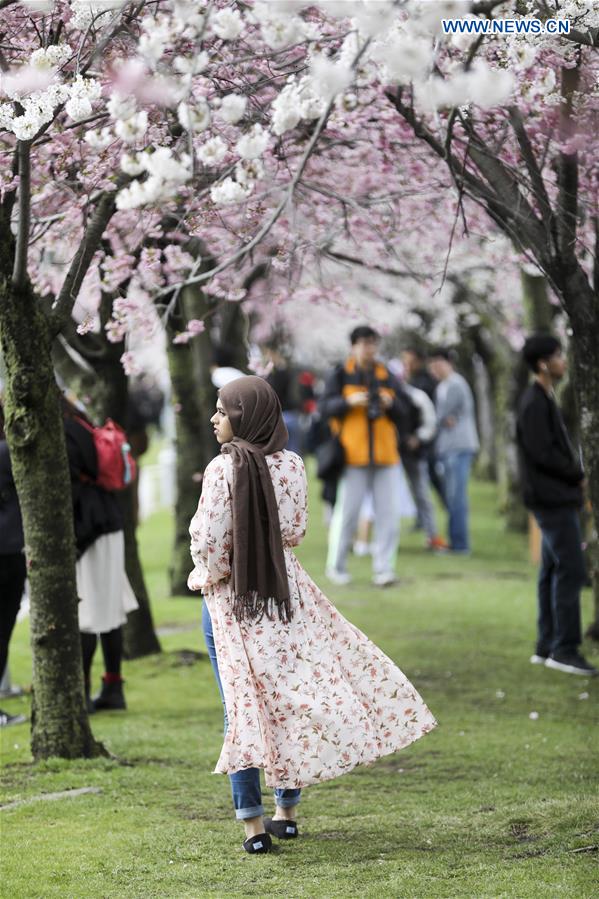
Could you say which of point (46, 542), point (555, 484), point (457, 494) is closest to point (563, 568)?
point (555, 484)

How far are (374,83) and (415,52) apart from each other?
257cm

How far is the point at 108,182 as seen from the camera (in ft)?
21.7

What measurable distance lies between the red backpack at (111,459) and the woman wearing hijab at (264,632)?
8.34 feet

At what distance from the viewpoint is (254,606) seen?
5.42m

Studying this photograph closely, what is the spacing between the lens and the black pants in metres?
8.27

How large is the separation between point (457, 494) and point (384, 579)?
279 cm

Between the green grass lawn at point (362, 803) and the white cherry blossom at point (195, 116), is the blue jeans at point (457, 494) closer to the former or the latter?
the green grass lawn at point (362, 803)

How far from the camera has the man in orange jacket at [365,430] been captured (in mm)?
12711

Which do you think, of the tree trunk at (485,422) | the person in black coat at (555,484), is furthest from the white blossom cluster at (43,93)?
the tree trunk at (485,422)

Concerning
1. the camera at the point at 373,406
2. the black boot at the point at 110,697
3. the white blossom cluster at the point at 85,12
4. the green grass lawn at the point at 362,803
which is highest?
the white blossom cluster at the point at 85,12

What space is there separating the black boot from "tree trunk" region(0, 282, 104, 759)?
157 cm

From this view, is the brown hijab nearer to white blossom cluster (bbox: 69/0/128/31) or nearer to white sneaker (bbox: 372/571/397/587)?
A: white blossom cluster (bbox: 69/0/128/31)

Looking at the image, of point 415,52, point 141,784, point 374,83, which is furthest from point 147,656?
point 415,52

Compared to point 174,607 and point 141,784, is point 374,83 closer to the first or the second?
point 141,784
